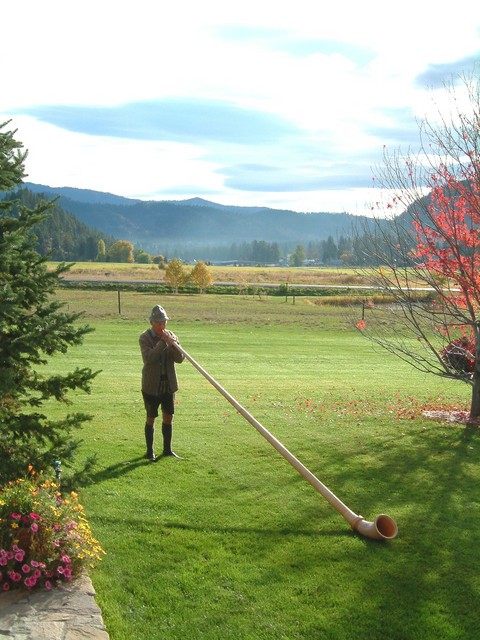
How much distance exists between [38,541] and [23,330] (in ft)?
7.25

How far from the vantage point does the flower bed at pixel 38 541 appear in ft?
17.5

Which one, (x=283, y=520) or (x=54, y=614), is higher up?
(x=54, y=614)

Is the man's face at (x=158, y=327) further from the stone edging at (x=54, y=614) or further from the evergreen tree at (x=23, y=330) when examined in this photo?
the stone edging at (x=54, y=614)

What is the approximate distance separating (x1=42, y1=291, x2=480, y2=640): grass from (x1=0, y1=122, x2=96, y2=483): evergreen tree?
1.16 meters

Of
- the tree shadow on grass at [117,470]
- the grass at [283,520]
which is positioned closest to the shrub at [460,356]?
the grass at [283,520]

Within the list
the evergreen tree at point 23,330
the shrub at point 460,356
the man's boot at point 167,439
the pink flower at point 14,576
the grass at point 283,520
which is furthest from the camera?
the shrub at point 460,356

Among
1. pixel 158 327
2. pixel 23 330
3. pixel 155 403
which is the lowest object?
pixel 155 403

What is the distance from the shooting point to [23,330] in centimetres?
685

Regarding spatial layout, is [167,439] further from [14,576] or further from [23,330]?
[14,576]

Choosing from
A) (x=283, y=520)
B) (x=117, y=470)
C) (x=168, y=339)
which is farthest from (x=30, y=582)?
(x=168, y=339)

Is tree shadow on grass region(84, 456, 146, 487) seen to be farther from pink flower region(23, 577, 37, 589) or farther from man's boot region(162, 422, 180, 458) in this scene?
pink flower region(23, 577, 37, 589)

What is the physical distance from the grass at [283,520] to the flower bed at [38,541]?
45 cm

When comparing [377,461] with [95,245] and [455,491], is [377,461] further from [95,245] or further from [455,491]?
[95,245]

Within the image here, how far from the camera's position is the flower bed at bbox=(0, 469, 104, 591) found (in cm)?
535
